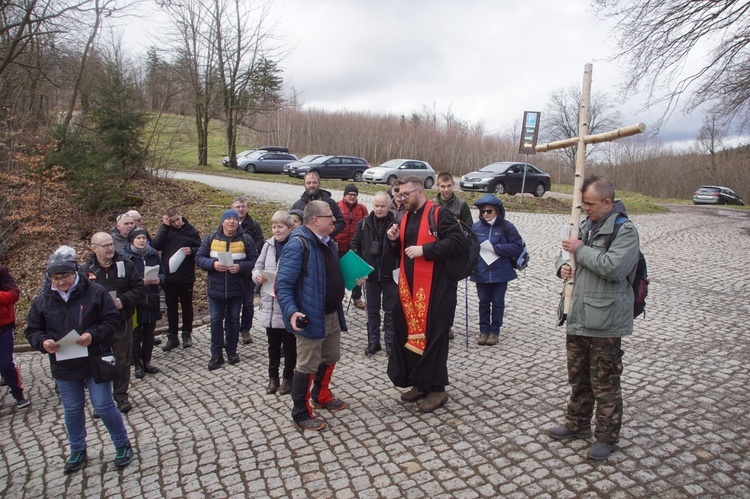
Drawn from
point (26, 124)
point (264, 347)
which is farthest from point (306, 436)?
point (26, 124)

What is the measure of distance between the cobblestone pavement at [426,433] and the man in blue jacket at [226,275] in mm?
302

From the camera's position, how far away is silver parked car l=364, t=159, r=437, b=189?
27234 millimetres

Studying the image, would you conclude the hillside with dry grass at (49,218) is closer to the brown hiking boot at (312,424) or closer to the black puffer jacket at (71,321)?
the black puffer jacket at (71,321)

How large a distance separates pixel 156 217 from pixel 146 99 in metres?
3.75

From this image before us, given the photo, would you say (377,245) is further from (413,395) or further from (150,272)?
(150,272)

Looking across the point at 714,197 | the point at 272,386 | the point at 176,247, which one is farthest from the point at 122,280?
the point at 714,197

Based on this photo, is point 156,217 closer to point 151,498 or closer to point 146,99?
point 146,99

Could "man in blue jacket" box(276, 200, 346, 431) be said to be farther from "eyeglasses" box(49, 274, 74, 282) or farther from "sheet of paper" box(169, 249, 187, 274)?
"sheet of paper" box(169, 249, 187, 274)

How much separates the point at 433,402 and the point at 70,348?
2.98 meters

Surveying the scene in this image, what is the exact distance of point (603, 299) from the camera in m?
3.75

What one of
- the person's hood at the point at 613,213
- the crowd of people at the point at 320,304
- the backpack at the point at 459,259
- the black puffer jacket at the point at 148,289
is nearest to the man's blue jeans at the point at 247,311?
the crowd of people at the point at 320,304

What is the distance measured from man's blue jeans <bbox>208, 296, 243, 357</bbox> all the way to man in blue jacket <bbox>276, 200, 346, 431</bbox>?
6.56 feet

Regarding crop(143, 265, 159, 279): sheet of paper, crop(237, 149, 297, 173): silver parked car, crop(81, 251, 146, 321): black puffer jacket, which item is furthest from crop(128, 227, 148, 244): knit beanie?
crop(237, 149, 297, 173): silver parked car

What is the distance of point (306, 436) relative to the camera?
4496 mm
